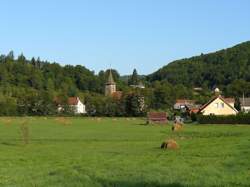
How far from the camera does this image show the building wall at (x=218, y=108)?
11606cm

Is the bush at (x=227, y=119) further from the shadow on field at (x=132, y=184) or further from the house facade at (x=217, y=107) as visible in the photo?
the shadow on field at (x=132, y=184)

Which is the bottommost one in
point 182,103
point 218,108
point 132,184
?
point 132,184

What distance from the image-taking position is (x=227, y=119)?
91.2 metres

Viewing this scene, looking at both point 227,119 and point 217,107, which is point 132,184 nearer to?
point 227,119

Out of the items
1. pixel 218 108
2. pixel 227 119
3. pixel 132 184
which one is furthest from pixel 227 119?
pixel 132 184

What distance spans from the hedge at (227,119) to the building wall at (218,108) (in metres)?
22.8

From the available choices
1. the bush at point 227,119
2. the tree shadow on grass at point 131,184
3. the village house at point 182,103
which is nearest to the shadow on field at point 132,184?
the tree shadow on grass at point 131,184

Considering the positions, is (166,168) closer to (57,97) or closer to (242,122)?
(242,122)

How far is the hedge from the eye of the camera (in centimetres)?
8993

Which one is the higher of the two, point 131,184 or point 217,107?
point 217,107

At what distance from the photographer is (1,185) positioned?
14.7 metres

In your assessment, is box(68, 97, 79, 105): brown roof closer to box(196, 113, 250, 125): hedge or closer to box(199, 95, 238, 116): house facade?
box(199, 95, 238, 116): house facade

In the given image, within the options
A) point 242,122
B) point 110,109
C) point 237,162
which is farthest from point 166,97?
point 237,162

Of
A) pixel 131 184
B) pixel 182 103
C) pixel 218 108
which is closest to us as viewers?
pixel 131 184
